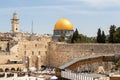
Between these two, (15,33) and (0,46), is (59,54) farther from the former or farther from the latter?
(15,33)

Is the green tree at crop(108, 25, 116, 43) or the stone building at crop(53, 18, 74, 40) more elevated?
the stone building at crop(53, 18, 74, 40)

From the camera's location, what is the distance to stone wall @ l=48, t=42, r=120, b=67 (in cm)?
3962

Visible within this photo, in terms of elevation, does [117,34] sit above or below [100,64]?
above

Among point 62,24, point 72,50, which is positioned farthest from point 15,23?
point 72,50

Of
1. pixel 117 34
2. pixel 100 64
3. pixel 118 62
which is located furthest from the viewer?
pixel 117 34

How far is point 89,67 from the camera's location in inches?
1252

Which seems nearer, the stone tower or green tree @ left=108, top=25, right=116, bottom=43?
green tree @ left=108, top=25, right=116, bottom=43

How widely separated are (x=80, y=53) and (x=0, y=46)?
11.4 meters

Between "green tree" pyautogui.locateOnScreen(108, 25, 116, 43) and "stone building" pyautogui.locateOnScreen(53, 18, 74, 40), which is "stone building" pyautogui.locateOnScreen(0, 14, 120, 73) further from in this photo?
"stone building" pyautogui.locateOnScreen(53, 18, 74, 40)

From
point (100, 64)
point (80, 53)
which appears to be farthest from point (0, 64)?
point (100, 64)

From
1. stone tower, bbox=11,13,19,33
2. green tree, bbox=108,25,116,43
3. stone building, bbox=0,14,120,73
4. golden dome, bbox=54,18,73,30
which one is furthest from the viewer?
golden dome, bbox=54,18,73,30

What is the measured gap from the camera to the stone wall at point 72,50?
39.6 metres

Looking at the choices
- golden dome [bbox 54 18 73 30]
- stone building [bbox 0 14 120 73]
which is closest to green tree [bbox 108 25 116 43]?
stone building [bbox 0 14 120 73]

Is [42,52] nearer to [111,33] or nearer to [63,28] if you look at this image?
[111,33]
